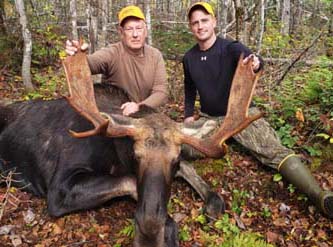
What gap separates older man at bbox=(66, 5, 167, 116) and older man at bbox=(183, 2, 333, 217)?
0.52 metres

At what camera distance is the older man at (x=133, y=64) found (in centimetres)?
592

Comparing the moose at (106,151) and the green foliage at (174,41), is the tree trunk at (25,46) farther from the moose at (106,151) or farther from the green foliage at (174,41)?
the green foliage at (174,41)

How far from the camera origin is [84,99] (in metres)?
4.23

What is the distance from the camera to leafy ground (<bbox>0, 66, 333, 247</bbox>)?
4.41 metres

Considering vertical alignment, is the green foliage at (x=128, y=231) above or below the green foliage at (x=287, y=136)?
below

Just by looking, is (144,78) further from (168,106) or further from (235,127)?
(235,127)

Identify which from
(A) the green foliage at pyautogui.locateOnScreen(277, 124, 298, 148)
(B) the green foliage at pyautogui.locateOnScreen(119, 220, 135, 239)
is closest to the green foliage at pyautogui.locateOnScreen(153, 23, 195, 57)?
(A) the green foliage at pyautogui.locateOnScreen(277, 124, 298, 148)

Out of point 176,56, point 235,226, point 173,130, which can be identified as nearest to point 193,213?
point 235,226

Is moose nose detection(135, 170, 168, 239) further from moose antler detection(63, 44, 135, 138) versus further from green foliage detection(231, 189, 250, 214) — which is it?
green foliage detection(231, 189, 250, 214)

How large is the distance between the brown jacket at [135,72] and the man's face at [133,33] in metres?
0.20

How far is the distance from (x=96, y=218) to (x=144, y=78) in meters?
2.43

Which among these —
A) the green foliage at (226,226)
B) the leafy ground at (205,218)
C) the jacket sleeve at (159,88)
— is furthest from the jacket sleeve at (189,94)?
the green foliage at (226,226)

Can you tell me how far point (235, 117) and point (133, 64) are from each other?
101 inches

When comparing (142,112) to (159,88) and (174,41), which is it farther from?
(174,41)
